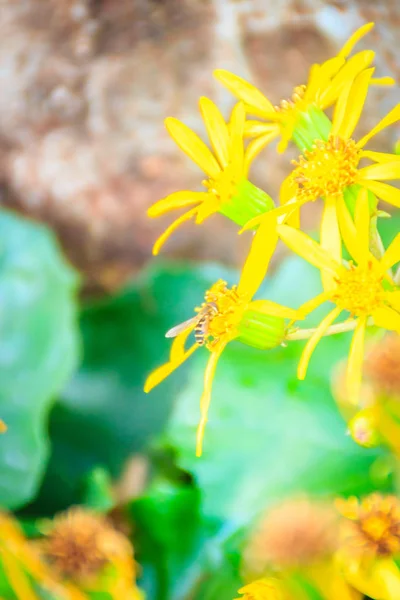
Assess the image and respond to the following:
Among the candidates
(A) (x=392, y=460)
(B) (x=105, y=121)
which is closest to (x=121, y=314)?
(B) (x=105, y=121)

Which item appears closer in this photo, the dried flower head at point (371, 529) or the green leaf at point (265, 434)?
the dried flower head at point (371, 529)

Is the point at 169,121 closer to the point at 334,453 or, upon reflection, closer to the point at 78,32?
the point at 334,453

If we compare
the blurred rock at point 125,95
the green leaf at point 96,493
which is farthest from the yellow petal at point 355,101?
the green leaf at point 96,493

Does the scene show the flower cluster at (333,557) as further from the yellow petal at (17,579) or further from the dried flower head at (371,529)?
the yellow petal at (17,579)

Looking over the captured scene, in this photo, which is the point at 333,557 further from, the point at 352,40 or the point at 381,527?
the point at 352,40

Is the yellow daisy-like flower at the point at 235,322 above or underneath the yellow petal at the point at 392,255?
underneath

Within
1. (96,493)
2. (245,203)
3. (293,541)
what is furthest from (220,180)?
(96,493)

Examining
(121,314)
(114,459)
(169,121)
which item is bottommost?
(114,459)
